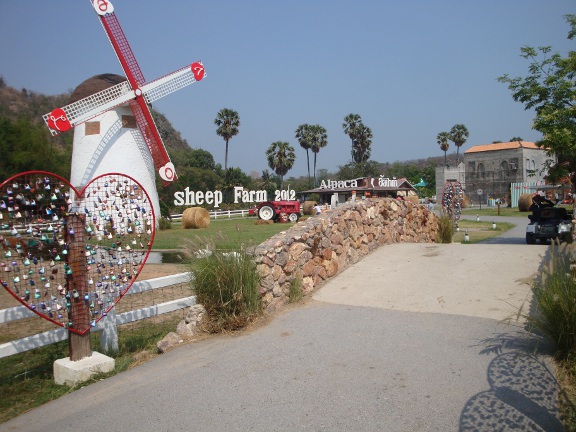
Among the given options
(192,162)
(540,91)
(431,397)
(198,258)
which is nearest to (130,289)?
(198,258)

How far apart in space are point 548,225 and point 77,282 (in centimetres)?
1672

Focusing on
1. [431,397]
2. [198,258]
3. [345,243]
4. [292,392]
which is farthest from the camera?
[345,243]

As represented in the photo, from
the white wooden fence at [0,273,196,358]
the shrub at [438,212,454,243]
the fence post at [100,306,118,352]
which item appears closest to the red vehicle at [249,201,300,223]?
the shrub at [438,212,454,243]

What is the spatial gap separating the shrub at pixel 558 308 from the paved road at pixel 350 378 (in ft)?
0.67

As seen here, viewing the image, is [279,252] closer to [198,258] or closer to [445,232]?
Result: [198,258]

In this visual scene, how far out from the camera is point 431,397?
4.12 metres

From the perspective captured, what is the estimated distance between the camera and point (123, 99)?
28031 mm

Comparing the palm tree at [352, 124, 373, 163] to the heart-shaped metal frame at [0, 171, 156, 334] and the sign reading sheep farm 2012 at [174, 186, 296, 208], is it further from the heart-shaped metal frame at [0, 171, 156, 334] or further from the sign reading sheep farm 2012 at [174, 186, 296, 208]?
the heart-shaped metal frame at [0, 171, 156, 334]

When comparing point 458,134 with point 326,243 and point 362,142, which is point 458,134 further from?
point 326,243

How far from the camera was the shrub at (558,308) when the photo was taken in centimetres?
455

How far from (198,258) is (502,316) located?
417 centimetres

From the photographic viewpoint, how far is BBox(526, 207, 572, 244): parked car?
667 inches

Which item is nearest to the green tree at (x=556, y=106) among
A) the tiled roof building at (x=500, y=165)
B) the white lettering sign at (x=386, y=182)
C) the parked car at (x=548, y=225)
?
the parked car at (x=548, y=225)

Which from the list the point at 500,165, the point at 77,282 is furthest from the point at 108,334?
the point at 500,165
